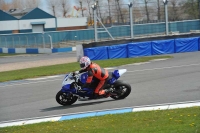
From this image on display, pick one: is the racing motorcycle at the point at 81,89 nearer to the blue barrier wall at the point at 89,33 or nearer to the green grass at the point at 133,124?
the green grass at the point at 133,124

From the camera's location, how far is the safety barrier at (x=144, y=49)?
31.5 metres

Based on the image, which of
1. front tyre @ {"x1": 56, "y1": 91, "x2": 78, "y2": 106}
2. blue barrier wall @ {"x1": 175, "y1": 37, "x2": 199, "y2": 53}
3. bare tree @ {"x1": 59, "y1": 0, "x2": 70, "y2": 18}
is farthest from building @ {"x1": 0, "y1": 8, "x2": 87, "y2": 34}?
front tyre @ {"x1": 56, "y1": 91, "x2": 78, "y2": 106}

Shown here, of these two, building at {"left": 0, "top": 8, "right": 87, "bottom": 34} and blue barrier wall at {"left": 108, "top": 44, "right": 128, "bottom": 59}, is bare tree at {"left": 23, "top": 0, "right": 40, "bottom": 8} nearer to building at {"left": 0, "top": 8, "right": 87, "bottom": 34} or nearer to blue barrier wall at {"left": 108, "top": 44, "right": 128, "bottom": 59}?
building at {"left": 0, "top": 8, "right": 87, "bottom": 34}

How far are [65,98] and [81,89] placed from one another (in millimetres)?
625

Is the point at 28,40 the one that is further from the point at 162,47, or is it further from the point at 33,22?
the point at 162,47

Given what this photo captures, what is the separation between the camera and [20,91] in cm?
1745

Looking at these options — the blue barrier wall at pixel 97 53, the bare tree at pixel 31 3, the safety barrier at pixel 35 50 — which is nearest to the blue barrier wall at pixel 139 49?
the blue barrier wall at pixel 97 53

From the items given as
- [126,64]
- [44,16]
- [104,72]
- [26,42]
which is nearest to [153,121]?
[104,72]

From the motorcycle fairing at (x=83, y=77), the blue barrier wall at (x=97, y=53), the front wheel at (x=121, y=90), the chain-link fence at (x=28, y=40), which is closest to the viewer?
the motorcycle fairing at (x=83, y=77)

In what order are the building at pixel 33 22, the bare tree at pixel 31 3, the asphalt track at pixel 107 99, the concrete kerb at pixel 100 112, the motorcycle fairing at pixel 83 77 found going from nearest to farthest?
1. the concrete kerb at pixel 100 112
2. the asphalt track at pixel 107 99
3. the motorcycle fairing at pixel 83 77
4. the building at pixel 33 22
5. the bare tree at pixel 31 3

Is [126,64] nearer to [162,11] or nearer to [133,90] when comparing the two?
[133,90]

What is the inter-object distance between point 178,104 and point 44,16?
62.9 metres

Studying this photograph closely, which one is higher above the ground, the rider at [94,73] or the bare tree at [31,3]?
the bare tree at [31,3]

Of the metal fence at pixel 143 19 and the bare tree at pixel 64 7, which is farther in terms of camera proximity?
the bare tree at pixel 64 7
